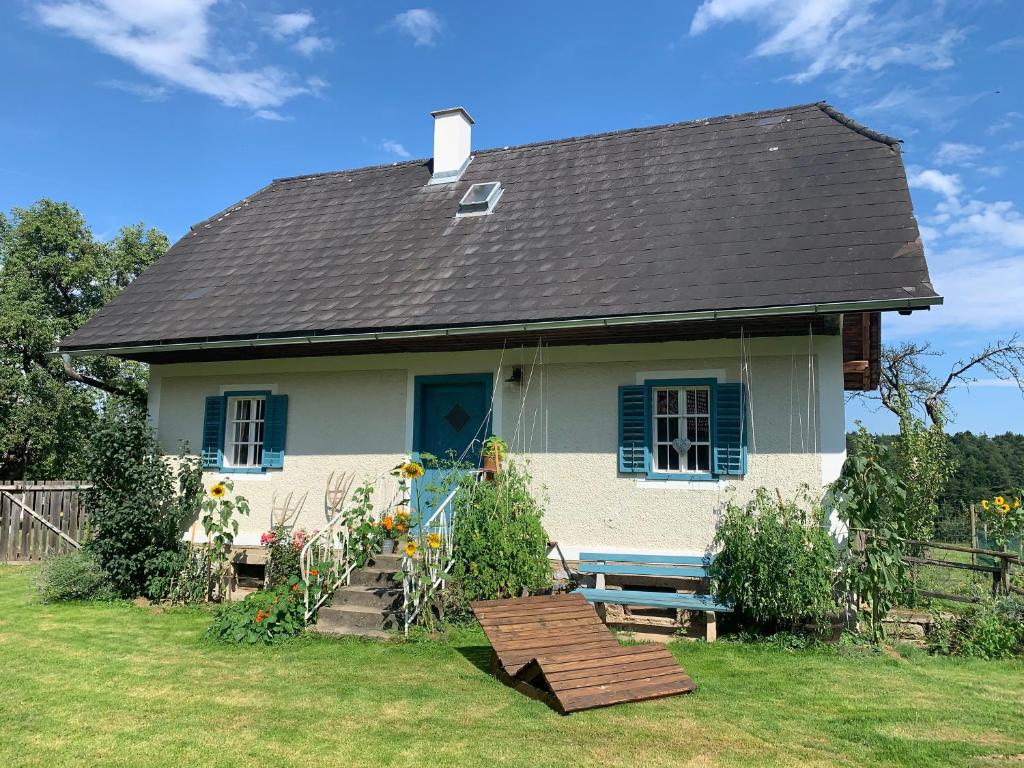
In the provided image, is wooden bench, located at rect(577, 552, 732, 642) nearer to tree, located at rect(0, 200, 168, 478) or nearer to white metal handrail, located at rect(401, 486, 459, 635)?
white metal handrail, located at rect(401, 486, 459, 635)

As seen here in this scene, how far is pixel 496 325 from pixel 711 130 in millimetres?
5496

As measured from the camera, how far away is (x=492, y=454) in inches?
350

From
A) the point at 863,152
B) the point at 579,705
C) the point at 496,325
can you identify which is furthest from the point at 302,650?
the point at 863,152

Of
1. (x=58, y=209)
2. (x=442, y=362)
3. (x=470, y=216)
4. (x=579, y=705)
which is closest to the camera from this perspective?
(x=579, y=705)

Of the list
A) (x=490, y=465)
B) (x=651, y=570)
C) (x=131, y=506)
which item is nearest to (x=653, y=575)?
(x=651, y=570)

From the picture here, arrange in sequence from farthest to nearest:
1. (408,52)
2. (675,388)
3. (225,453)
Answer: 1. (408,52)
2. (225,453)
3. (675,388)

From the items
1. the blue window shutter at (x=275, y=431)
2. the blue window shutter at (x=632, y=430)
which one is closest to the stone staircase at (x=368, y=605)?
the blue window shutter at (x=275, y=431)

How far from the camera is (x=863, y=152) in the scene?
10.0m

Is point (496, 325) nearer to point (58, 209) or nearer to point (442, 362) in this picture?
point (442, 362)

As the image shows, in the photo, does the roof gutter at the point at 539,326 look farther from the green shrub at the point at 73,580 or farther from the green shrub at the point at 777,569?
the green shrub at the point at 73,580

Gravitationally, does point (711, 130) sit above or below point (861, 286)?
above

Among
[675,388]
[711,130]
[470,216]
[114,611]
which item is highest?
[711,130]

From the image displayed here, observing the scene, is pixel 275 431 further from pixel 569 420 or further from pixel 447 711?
pixel 447 711

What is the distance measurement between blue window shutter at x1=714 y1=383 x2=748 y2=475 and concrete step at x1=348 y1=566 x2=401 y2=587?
3775 mm
